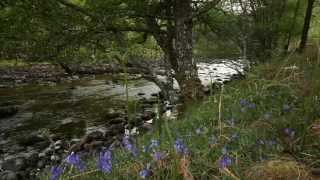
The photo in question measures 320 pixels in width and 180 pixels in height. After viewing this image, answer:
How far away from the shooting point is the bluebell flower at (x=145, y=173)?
3.71m

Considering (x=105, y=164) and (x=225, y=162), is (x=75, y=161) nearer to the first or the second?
(x=105, y=164)

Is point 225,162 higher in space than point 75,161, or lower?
higher

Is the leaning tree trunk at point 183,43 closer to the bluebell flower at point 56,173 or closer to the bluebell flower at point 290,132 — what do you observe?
the bluebell flower at point 290,132

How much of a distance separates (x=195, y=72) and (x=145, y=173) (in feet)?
37.1

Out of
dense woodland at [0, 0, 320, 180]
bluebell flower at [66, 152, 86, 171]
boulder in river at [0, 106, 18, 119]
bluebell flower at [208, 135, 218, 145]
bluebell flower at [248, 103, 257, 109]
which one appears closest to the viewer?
dense woodland at [0, 0, 320, 180]

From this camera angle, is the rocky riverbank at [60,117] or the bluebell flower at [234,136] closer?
the bluebell flower at [234,136]

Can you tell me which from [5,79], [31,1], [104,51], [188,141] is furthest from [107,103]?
[188,141]

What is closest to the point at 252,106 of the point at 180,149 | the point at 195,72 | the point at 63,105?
the point at 180,149

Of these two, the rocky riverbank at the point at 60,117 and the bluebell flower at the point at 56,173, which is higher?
the bluebell flower at the point at 56,173

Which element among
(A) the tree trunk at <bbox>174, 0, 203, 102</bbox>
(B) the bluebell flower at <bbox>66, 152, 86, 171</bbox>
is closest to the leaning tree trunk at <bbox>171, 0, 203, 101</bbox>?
(A) the tree trunk at <bbox>174, 0, 203, 102</bbox>

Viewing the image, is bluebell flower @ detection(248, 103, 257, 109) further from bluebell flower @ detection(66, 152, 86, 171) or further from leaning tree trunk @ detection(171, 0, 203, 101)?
leaning tree trunk @ detection(171, 0, 203, 101)

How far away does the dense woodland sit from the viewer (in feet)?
13.3

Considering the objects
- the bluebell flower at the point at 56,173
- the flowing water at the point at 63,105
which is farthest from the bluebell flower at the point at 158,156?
the flowing water at the point at 63,105

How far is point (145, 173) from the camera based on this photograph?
3.73 metres
